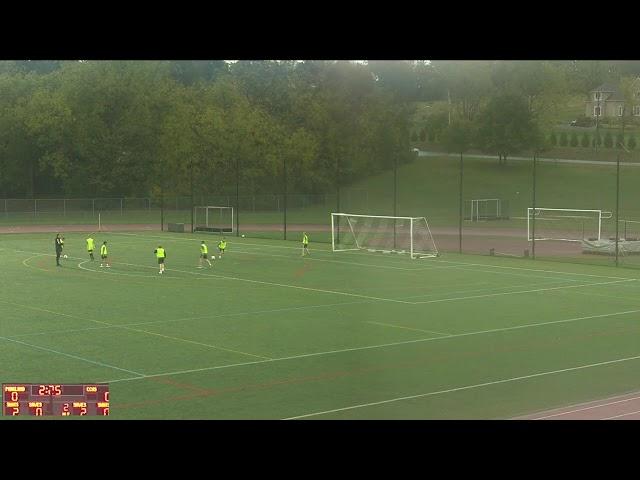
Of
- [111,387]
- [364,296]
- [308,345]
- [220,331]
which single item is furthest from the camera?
[364,296]

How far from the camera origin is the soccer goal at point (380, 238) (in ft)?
138

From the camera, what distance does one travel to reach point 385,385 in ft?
55.9

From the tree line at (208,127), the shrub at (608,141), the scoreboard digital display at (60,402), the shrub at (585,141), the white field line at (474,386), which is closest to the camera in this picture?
the scoreboard digital display at (60,402)

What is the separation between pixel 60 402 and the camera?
10672mm

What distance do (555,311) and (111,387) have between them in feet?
45.5

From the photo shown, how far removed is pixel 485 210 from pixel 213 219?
790 inches

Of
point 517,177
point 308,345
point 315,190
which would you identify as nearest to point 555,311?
point 308,345

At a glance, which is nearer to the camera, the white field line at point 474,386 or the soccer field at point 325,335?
the white field line at point 474,386

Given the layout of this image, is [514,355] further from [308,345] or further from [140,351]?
[140,351]

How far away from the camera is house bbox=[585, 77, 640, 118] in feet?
265

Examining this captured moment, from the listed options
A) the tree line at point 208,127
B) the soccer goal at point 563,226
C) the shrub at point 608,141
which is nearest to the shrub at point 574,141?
the shrub at point 608,141

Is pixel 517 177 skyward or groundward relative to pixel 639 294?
skyward

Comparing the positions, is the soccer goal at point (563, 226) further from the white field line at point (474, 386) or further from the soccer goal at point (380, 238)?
the white field line at point (474, 386)

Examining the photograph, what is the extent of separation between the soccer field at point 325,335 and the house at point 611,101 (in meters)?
47.1
